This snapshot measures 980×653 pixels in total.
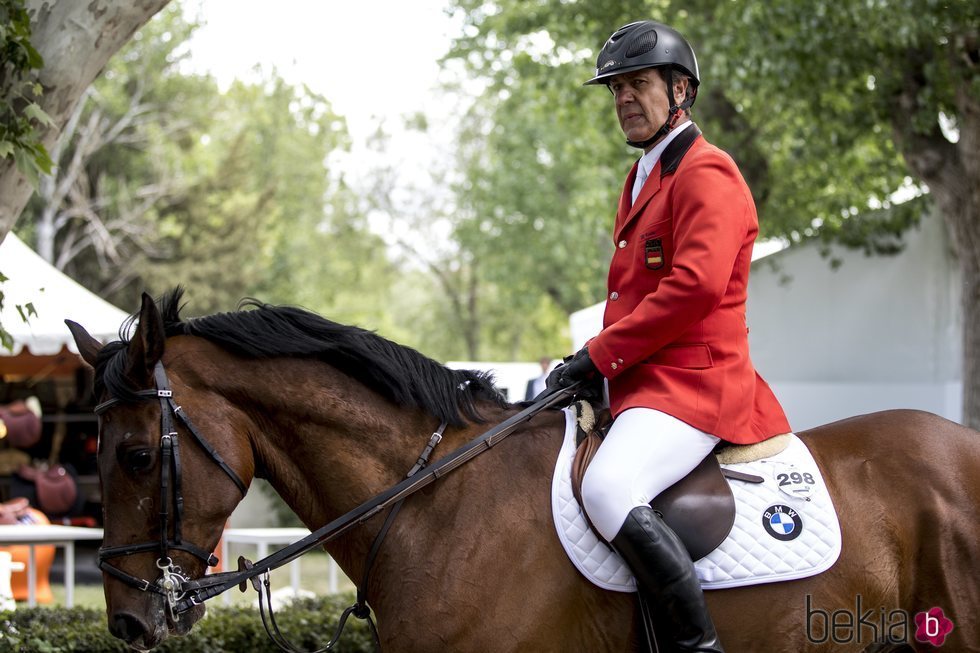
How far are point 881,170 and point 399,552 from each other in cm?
1268

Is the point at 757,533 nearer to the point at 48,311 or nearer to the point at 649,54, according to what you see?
the point at 649,54

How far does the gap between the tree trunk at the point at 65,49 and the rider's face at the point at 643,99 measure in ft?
7.87

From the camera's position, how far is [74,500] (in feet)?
41.5

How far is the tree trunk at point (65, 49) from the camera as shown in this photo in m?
4.45

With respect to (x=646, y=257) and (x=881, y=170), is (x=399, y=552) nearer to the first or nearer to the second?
(x=646, y=257)

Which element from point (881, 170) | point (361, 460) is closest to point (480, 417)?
point (361, 460)

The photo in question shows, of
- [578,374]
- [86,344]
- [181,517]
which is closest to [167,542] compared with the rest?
[181,517]

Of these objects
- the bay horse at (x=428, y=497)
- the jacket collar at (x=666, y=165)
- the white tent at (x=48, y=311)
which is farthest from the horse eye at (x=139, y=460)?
the white tent at (x=48, y=311)

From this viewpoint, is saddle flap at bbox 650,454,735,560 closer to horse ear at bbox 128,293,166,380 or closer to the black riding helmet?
the black riding helmet

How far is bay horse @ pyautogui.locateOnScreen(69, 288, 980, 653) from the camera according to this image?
3023mm

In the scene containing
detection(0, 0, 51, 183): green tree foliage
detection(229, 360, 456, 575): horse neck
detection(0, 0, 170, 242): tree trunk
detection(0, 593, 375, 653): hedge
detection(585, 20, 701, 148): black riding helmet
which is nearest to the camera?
detection(229, 360, 456, 575): horse neck

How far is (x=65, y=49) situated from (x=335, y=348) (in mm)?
2193

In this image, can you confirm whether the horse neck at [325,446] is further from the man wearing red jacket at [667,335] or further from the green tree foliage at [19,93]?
the green tree foliage at [19,93]

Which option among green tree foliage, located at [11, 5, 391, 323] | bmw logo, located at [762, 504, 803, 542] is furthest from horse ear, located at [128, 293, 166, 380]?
green tree foliage, located at [11, 5, 391, 323]
